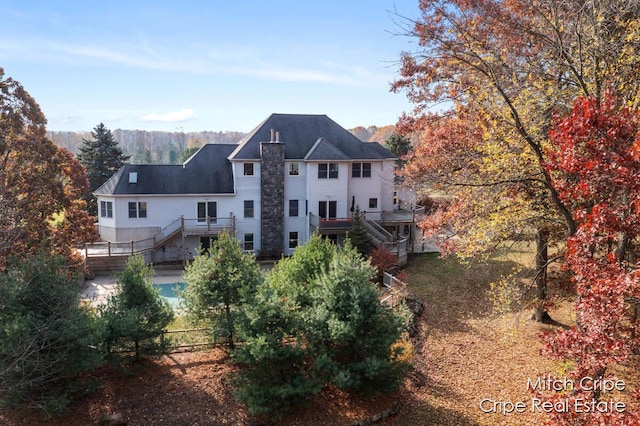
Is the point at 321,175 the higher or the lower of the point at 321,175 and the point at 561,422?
the higher

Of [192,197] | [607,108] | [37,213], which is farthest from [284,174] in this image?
[607,108]

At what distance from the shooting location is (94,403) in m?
11.4

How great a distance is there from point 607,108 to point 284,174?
2211 centimetres

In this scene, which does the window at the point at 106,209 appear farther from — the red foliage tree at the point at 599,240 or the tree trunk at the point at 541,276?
the red foliage tree at the point at 599,240

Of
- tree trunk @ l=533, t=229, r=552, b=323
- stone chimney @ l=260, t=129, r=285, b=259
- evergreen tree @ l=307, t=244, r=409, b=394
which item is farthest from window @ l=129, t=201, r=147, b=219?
tree trunk @ l=533, t=229, r=552, b=323

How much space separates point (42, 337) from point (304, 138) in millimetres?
22079

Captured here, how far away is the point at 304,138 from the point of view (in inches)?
1172

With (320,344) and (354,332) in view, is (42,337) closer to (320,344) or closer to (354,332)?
(320,344)

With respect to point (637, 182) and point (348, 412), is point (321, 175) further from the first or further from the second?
point (637, 182)

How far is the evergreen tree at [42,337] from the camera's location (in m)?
9.83

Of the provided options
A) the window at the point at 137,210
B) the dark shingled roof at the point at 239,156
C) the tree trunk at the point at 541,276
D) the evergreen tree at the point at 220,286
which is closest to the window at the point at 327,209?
the dark shingled roof at the point at 239,156

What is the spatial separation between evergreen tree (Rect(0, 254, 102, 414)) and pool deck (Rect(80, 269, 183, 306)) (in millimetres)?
9688

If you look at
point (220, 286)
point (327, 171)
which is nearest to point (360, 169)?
point (327, 171)

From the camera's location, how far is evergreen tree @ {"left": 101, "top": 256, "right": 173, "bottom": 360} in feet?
40.3
